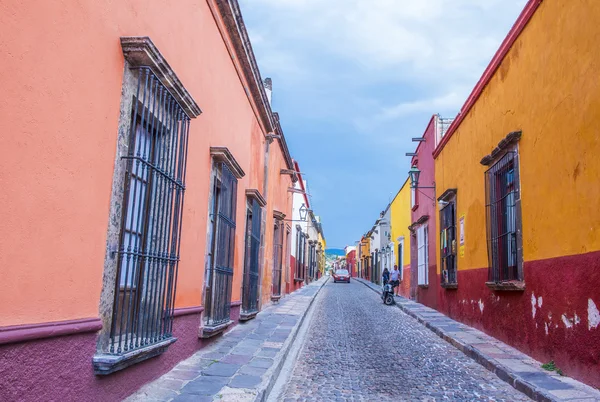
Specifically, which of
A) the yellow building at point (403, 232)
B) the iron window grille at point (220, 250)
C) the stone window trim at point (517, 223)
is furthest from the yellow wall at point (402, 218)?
the iron window grille at point (220, 250)

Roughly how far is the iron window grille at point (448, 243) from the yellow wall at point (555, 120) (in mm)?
3063

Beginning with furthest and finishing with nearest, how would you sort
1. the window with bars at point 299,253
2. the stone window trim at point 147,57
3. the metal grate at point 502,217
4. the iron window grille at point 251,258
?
1. the window with bars at point 299,253
2. the iron window grille at point 251,258
3. the metal grate at point 502,217
4. the stone window trim at point 147,57

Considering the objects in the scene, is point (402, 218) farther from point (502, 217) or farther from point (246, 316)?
point (502, 217)

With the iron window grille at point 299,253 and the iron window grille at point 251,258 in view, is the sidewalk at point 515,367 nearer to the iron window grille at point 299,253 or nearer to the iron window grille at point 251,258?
the iron window grille at point 251,258

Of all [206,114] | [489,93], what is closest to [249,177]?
[206,114]

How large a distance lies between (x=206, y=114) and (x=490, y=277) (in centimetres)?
522

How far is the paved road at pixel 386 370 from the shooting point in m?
4.96

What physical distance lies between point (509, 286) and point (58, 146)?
6.22m

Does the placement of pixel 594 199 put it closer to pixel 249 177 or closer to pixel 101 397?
pixel 101 397

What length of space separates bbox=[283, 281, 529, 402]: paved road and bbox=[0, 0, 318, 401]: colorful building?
1.54 meters

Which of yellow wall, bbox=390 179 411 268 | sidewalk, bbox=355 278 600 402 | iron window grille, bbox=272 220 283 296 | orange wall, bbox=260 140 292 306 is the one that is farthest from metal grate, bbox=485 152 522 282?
yellow wall, bbox=390 179 411 268

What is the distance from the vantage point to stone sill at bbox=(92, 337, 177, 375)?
3.53 m

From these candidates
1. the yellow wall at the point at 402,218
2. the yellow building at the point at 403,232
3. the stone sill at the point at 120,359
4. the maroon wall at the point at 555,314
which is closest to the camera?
the stone sill at the point at 120,359

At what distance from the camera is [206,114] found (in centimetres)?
642
